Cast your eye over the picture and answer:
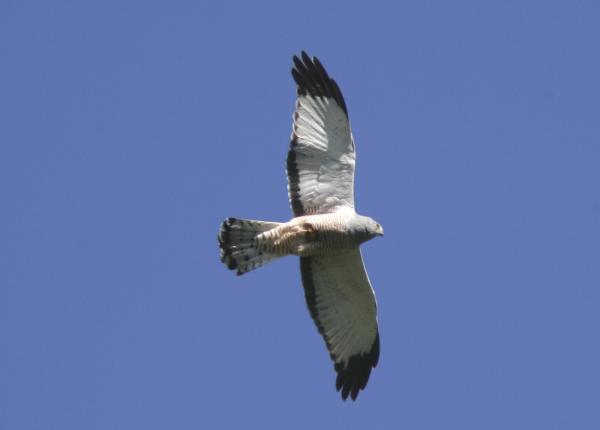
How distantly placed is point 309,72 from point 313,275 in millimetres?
2591

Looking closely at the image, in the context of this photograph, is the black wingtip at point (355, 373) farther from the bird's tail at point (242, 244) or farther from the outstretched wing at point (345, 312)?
the bird's tail at point (242, 244)

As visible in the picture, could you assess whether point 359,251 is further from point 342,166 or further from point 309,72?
point 309,72

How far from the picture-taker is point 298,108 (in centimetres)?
1474

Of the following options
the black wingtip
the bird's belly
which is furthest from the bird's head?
the black wingtip

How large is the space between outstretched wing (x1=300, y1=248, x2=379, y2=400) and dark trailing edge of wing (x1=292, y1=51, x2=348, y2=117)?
78.4 inches

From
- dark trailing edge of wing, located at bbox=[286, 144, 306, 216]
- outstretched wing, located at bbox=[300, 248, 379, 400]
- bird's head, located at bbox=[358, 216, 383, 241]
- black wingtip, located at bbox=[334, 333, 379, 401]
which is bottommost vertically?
black wingtip, located at bbox=[334, 333, 379, 401]

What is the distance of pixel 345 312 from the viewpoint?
1549cm

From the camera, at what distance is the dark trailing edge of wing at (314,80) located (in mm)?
14742

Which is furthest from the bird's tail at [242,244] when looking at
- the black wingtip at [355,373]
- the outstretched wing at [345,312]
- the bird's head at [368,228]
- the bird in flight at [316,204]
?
the black wingtip at [355,373]

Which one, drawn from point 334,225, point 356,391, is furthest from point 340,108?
point 356,391

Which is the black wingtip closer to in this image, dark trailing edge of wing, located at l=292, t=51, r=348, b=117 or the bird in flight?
the bird in flight

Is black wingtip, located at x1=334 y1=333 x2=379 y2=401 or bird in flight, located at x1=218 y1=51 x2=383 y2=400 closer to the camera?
bird in flight, located at x1=218 y1=51 x2=383 y2=400

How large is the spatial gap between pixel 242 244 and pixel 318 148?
1.50m

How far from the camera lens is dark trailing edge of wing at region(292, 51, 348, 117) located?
14.7 m
